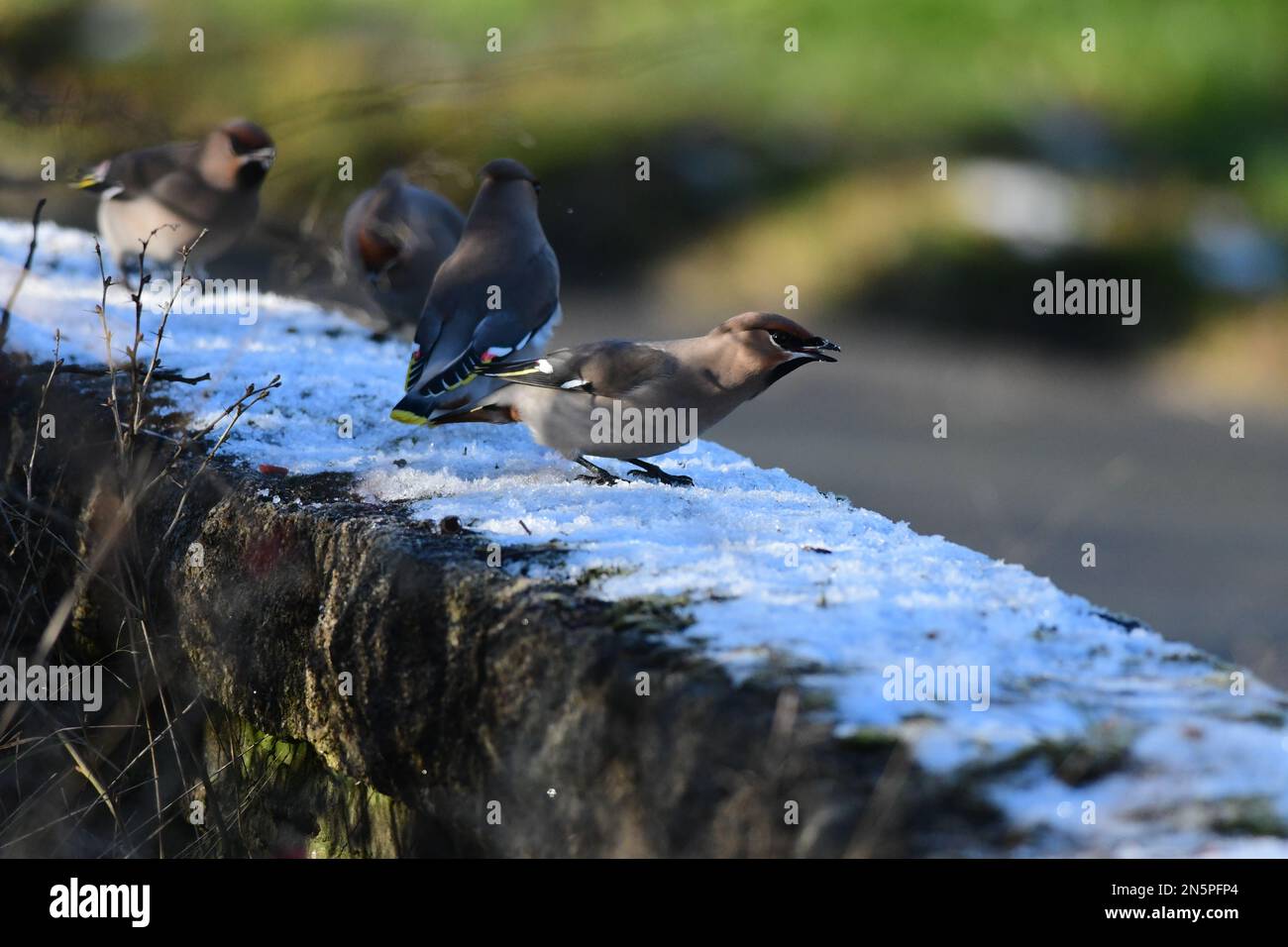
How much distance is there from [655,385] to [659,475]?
0.93 feet

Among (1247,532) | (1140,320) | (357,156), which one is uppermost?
(357,156)

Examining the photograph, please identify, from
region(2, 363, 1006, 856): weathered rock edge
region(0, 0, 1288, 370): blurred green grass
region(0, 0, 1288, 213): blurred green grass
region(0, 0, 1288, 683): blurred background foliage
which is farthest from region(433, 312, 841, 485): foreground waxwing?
region(0, 0, 1288, 213): blurred green grass

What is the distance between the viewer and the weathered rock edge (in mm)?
2545

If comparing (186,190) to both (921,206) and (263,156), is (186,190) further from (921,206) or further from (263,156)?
(921,206)

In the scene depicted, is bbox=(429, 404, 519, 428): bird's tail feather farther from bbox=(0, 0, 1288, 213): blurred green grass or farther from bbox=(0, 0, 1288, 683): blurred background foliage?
bbox=(0, 0, 1288, 213): blurred green grass

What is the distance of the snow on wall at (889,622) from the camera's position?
2.49m

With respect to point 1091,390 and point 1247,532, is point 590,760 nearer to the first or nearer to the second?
point 1247,532

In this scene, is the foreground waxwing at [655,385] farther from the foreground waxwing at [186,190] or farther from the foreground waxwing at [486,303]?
the foreground waxwing at [186,190]

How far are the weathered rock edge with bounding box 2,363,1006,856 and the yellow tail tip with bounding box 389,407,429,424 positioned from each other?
0.39 metres

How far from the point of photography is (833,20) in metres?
16.8

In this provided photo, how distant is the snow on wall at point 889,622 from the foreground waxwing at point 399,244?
1153 mm

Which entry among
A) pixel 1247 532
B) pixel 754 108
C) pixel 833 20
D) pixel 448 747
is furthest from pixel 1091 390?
pixel 448 747

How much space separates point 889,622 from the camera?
2.94 metres

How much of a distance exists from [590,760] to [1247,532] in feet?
21.2
